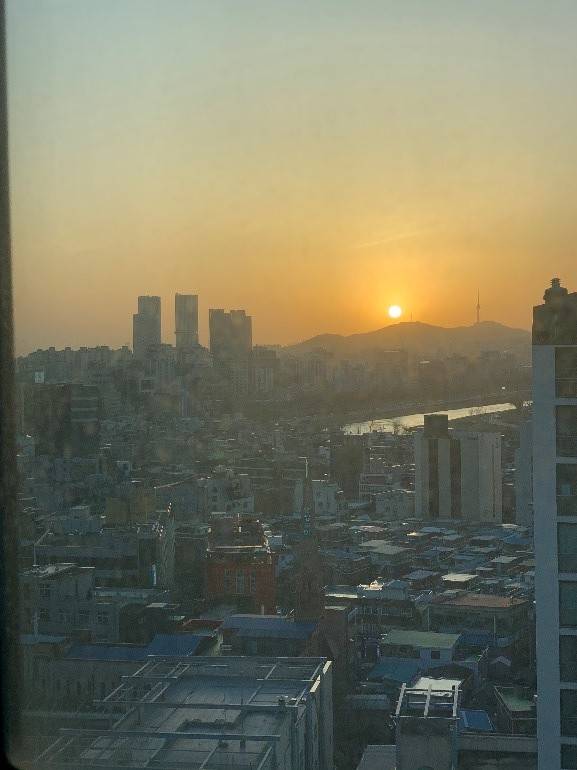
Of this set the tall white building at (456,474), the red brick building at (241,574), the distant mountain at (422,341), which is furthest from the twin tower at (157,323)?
the tall white building at (456,474)

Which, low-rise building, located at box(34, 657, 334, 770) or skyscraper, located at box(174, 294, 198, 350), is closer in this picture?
low-rise building, located at box(34, 657, 334, 770)

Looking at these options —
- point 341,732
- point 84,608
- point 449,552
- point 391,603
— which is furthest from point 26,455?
point 449,552

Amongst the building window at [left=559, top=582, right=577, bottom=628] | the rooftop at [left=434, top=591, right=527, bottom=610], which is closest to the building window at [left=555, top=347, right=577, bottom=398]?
the building window at [left=559, top=582, right=577, bottom=628]

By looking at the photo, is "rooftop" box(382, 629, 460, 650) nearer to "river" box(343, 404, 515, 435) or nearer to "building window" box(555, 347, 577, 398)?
"river" box(343, 404, 515, 435)

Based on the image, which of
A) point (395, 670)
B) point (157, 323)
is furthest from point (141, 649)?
point (157, 323)

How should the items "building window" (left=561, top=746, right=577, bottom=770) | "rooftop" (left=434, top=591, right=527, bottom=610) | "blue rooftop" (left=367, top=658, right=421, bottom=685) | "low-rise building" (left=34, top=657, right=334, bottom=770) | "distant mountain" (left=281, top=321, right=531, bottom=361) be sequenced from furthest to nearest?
"rooftop" (left=434, top=591, right=527, bottom=610) < "blue rooftop" (left=367, top=658, right=421, bottom=685) < "distant mountain" (left=281, top=321, right=531, bottom=361) < "low-rise building" (left=34, top=657, right=334, bottom=770) < "building window" (left=561, top=746, right=577, bottom=770)

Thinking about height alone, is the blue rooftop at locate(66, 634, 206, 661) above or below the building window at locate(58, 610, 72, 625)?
below

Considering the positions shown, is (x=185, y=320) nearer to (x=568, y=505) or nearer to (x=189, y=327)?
(x=189, y=327)
